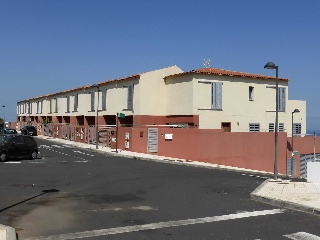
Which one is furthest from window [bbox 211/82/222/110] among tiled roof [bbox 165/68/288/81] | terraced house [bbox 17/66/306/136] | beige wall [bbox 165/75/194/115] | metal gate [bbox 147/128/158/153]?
metal gate [bbox 147/128/158/153]

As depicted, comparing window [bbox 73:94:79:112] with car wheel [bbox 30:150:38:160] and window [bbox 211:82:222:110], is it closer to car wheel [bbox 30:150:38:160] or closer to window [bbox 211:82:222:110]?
window [bbox 211:82:222:110]

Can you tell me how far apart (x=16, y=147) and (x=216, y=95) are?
58.2 feet

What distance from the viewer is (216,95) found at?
35.5m

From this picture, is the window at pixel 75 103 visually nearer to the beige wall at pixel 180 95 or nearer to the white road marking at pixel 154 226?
the beige wall at pixel 180 95

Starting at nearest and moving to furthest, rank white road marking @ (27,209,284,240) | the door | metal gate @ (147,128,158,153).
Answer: white road marking @ (27,209,284,240), metal gate @ (147,128,158,153), the door

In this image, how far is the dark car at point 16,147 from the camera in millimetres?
23844

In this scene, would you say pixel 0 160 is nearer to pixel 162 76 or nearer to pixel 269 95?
pixel 162 76

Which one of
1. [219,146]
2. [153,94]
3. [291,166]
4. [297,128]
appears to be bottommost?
[291,166]

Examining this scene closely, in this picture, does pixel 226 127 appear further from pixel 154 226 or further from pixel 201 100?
pixel 154 226

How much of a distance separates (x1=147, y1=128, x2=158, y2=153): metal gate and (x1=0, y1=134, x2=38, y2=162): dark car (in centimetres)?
908

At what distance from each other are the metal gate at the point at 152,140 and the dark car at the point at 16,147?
908cm

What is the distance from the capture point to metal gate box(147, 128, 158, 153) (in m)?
31.5

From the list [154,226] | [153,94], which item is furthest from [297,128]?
[154,226]

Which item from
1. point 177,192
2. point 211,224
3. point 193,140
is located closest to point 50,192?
point 177,192
